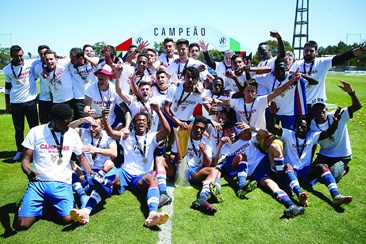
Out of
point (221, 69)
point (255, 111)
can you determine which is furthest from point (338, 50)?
point (255, 111)

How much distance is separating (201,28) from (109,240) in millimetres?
16963

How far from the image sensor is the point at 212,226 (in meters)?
4.04

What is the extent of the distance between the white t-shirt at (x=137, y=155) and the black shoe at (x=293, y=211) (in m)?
2.15

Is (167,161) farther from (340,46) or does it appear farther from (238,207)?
(340,46)

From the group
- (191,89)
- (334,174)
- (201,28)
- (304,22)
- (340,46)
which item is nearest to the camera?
(334,174)

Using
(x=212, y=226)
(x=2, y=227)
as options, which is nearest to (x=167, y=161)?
(x=212, y=226)

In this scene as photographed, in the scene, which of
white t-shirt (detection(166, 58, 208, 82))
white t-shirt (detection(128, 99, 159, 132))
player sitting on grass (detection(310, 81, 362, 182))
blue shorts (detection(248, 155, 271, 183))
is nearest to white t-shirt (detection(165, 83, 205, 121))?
white t-shirt (detection(128, 99, 159, 132))

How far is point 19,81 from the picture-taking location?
6.75 meters

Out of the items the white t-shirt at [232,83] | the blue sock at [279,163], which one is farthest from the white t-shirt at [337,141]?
the white t-shirt at [232,83]

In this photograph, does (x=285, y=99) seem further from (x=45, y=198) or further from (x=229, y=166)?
(x=45, y=198)

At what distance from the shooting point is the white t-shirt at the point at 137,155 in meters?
4.92

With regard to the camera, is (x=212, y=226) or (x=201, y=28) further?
(x=201, y=28)

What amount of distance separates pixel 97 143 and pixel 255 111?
286 cm

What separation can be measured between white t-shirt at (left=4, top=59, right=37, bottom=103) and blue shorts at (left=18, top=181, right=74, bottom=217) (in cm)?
335
